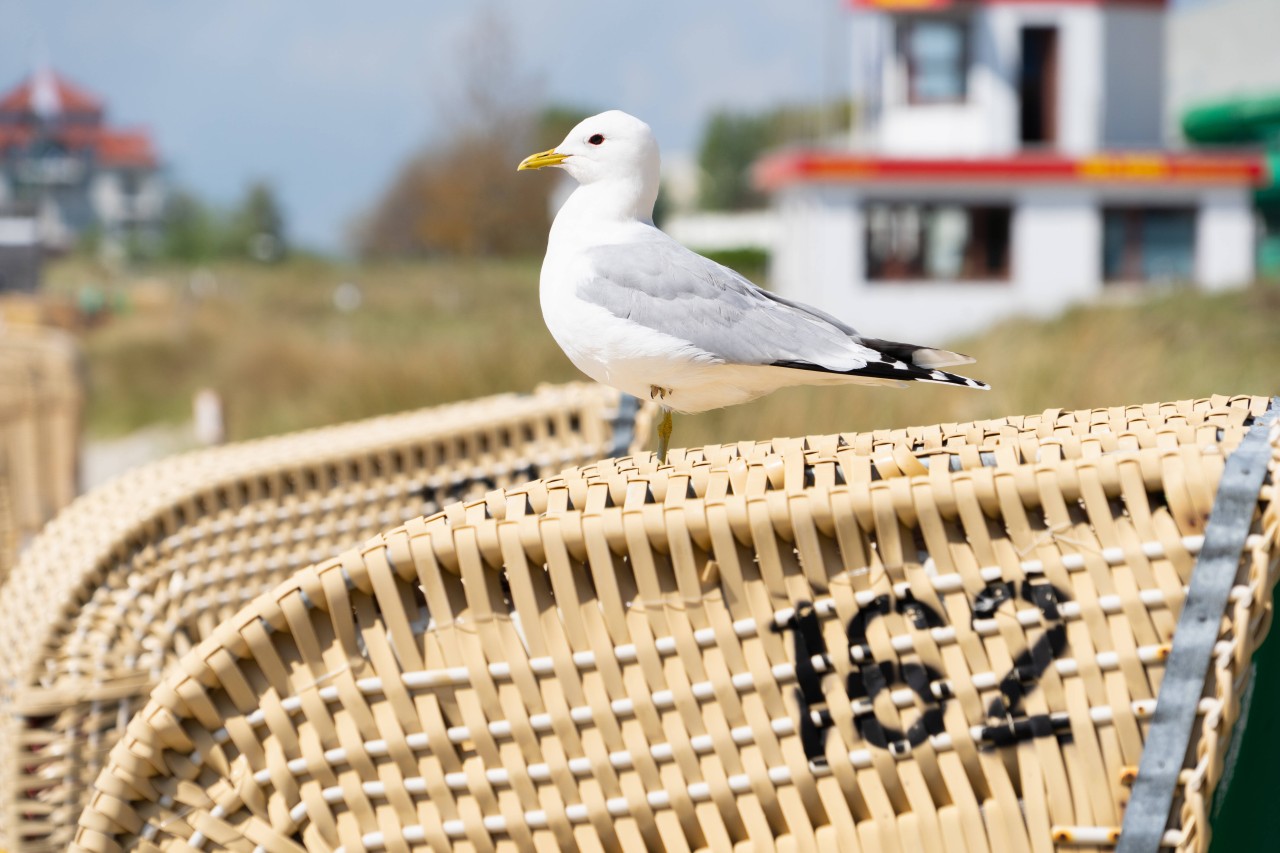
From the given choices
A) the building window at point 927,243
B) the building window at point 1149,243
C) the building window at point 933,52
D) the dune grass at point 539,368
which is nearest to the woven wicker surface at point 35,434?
the dune grass at point 539,368

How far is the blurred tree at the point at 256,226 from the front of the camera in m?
47.1

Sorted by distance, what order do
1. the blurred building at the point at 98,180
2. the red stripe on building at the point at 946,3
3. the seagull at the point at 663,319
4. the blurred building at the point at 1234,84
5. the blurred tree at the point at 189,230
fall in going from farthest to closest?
the blurred building at the point at 98,180 < the blurred tree at the point at 189,230 < the blurred building at the point at 1234,84 < the red stripe on building at the point at 946,3 < the seagull at the point at 663,319

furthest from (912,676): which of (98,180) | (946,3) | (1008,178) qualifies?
(98,180)

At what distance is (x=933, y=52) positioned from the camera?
18391 millimetres

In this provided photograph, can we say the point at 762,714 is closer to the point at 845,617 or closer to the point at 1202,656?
the point at 845,617

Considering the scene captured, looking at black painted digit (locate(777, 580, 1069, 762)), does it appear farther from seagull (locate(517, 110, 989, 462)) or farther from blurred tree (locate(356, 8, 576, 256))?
blurred tree (locate(356, 8, 576, 256))

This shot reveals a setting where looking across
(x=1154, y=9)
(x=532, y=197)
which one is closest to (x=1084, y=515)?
(x=1154, y=9)

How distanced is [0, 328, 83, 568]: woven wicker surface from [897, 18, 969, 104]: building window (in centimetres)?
1569

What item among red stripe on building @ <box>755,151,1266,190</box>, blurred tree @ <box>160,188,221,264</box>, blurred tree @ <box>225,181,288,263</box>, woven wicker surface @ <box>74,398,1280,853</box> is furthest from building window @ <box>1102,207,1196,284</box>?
blurred tree @ <box>160,188,221,264</box>

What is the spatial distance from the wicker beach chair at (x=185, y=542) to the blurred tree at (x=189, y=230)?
43741mm

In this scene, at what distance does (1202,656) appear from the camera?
1.20m

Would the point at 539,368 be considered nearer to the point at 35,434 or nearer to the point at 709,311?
the point at 35,434

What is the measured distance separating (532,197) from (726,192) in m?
25.4

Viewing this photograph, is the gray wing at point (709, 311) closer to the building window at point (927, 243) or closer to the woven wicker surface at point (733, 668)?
the woven wicker surface at point (733, 668)
